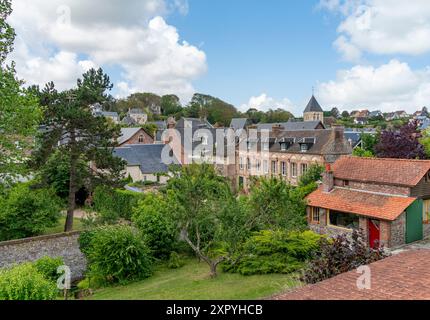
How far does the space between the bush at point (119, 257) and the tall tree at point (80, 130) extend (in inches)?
257

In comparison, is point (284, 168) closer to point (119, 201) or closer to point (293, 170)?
point (293, 170)

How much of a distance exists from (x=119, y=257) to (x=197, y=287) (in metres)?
4.78

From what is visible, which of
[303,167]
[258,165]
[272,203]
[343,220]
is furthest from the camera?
[258,165]

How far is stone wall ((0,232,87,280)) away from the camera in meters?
19.6

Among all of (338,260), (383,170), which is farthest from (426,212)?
(338,260)

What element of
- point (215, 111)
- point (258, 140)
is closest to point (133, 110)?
point (215, 111)

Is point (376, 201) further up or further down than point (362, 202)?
further up

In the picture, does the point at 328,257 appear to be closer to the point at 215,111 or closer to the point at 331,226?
the point at 331,226

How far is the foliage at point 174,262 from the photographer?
20925 mm

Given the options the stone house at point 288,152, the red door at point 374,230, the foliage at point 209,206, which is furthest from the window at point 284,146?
the foliage at point 209,206

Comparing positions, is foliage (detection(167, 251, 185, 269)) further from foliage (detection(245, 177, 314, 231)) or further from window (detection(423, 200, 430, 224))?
window (detection(423, 200, 430, 224))

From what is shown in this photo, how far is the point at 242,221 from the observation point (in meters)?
Result: 16.6

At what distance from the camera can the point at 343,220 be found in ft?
72.9

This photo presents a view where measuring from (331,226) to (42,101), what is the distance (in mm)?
19644
